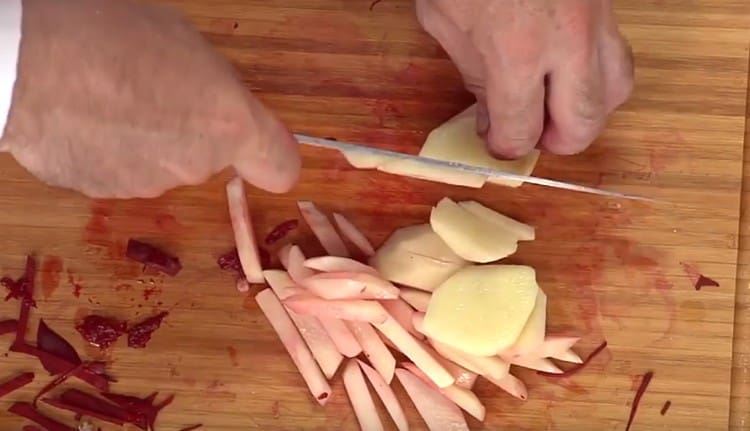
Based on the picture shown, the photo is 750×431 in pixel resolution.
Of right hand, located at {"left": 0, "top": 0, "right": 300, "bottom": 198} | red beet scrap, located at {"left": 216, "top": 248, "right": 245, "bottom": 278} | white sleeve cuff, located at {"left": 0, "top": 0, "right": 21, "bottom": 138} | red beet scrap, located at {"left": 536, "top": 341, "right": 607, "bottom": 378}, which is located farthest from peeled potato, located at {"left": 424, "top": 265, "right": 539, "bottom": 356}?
white sleeve cuff, located at {"left": 0, "top": 0, "right": 21, "bottom": 138}

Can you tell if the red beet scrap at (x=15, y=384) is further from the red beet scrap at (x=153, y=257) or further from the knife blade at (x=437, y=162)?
the knife blade at (x=437, y=162)

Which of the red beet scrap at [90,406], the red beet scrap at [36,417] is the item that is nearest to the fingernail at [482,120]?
the red beet scrap at [90,406]

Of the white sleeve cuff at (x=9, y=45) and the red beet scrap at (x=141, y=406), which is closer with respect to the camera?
the white sleeve cuff at (x=9, y=45)

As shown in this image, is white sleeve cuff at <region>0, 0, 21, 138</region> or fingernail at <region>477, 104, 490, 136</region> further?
fingernail at <region>477, 104, 490, 136</region>

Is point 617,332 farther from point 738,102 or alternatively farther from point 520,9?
point 520,9

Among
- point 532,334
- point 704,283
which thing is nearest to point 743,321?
point 704,283

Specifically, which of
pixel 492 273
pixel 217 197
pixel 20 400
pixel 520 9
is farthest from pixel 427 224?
pixel 20 400

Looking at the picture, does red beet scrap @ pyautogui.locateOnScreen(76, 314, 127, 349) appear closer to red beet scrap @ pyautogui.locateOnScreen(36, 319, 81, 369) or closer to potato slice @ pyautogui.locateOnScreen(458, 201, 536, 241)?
red beet scrap @ pyautogui.locateOnScreen(36, 319, 81, 369)
